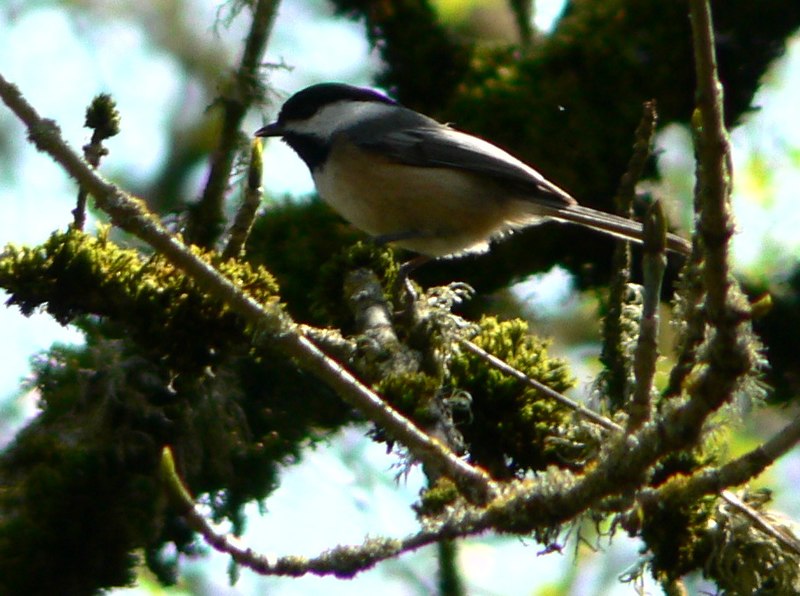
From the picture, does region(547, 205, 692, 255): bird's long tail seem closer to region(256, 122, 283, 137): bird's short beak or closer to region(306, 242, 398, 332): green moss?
region(306, 242, 398, 332): green moss

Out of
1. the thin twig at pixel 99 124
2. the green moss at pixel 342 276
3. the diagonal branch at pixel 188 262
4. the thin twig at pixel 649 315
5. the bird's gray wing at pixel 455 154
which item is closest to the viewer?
the thin twig at pixel 649 315

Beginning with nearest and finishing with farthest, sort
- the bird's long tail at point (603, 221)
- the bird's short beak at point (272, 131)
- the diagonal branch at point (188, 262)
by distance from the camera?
1. the diagonal branch at point (188, 262)
2. the bird's long tail at point (603, 221)
3. the bird's short beak at point (272, 131)

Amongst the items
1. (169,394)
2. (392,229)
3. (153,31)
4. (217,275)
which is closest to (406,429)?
(217,275)

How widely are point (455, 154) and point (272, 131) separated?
2.46 feet

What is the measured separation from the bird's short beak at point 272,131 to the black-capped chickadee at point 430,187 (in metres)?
0.22

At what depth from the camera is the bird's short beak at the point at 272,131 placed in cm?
377

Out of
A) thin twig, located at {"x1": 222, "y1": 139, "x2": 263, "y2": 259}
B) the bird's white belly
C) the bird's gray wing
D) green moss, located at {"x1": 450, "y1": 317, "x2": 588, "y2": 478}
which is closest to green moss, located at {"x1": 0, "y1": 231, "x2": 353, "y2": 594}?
thin twig, located at {"x1": 222, "y1": 139, "x2": 263, "y2": 259}

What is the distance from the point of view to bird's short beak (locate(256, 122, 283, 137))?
3766 millimetres

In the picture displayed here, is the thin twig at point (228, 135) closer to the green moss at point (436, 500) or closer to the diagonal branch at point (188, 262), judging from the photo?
the diagonal branch at point (188, 262)

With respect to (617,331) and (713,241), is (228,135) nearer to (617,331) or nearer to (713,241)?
(617,331)

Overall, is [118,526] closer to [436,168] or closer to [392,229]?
[392,229]

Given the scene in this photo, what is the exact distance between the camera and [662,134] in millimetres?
3746

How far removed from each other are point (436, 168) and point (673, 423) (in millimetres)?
2375

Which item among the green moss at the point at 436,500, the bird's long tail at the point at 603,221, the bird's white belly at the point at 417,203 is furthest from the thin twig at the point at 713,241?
the bird's white belly at the point at 417,203
